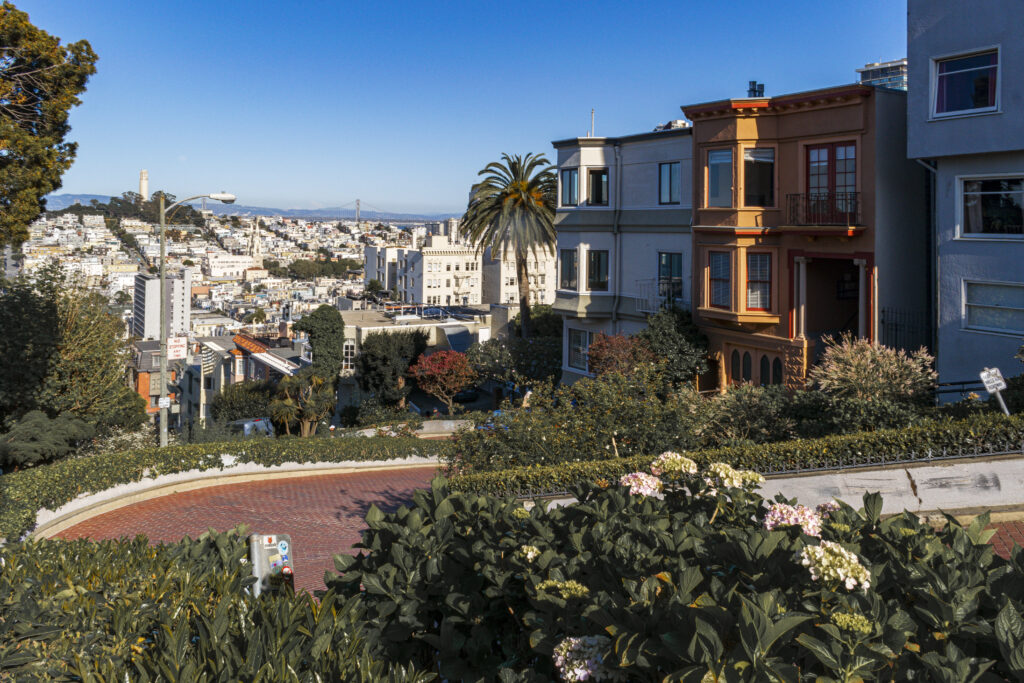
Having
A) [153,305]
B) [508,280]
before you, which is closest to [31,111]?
[153,305]

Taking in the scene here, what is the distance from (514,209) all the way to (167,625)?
105ft

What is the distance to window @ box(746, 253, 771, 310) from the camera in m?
24.6

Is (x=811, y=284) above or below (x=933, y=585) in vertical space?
above

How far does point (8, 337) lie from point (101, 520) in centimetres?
1001

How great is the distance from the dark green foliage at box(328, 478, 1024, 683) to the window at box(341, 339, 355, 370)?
4988 cm

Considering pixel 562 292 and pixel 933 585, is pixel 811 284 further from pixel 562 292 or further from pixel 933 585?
pixel 933 585

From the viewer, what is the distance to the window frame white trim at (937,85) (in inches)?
730

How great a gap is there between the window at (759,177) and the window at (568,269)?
27.3 feet

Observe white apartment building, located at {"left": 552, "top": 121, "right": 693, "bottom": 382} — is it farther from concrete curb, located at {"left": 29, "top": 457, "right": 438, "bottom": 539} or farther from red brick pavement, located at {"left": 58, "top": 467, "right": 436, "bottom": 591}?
red brick pavement, located at {"left": 58, "top": 467, "right": 436, "bottom": 591}

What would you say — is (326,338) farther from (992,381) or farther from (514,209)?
(992,381)

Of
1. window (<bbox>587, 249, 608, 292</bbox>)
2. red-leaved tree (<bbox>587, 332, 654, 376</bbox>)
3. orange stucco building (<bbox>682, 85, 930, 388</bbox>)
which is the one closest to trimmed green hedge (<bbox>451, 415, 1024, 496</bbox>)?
orange stucco building (<bbox>682, 85, 930, 388</bbox>)

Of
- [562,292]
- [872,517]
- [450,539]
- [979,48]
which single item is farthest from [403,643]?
[562,292]

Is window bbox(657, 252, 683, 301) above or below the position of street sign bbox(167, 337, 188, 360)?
above

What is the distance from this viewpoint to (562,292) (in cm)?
3250
